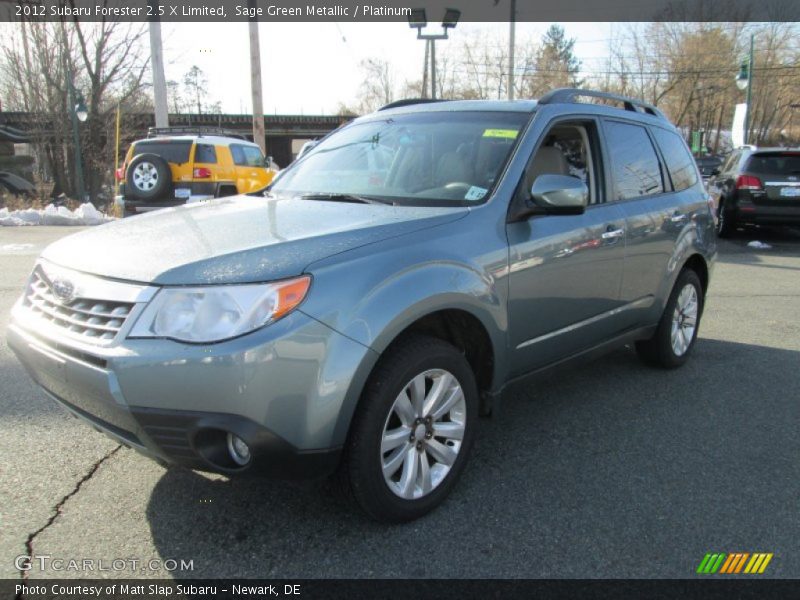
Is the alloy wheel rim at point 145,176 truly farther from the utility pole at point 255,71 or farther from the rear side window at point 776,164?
the rear side window at point 776,164

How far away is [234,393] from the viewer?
84.3 inches

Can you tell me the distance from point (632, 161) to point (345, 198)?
6.72 ft

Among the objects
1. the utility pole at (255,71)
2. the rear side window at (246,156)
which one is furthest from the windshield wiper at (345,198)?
the utility pole at (255,71)

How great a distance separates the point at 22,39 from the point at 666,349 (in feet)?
86.5

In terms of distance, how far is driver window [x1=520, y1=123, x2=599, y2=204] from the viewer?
3.59 m

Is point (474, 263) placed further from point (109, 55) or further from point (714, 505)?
point (109, 55)

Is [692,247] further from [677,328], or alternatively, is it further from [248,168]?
[248,168]

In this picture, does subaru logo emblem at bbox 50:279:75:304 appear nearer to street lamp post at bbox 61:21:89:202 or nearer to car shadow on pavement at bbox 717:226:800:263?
car shadow on pavement at bbox 717:226:800:263

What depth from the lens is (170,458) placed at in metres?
2.31

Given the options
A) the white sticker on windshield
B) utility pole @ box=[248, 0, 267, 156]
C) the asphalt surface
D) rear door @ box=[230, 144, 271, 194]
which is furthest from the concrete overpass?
the white sticker on windshield

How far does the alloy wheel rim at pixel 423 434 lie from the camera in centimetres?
260

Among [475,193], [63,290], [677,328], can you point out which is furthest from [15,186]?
[475,193]

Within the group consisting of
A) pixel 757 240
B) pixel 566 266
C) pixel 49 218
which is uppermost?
pixel 566 266

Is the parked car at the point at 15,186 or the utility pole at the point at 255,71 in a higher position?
the utility pole at the point at 255,71
